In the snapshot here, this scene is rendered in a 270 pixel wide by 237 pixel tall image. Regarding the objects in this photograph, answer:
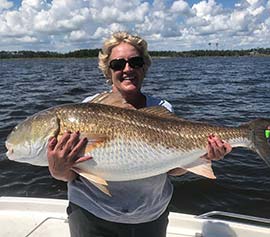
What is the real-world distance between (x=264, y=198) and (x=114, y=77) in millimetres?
6958

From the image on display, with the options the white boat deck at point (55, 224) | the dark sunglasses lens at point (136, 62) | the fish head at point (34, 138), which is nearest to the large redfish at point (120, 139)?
the fish head at point (34, 138)

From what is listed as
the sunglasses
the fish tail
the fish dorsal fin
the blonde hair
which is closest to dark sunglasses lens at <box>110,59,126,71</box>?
the sunglasses

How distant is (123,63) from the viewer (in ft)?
12.5

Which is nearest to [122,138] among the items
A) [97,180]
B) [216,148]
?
[97,180]

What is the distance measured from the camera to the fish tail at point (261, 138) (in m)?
3.94

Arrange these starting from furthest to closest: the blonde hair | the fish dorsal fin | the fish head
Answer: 1. the blonde hair
2. the fish dorsal fin
3. the fish head

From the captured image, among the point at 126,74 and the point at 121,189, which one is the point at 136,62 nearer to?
the point at 126,74

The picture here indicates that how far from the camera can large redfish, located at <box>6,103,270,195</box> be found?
3.41m

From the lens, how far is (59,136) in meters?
3.37

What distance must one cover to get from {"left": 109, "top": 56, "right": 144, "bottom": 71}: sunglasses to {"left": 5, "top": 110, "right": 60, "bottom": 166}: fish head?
0.77 m

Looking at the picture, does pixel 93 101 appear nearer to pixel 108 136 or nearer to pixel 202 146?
pixel 108 136

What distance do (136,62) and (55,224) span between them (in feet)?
9.05

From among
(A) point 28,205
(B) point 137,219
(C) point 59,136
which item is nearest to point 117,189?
(B) point 137,219

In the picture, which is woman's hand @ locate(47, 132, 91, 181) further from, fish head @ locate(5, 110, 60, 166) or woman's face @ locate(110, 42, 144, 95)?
woman's face @ locate(110, 42, 144, 95)
